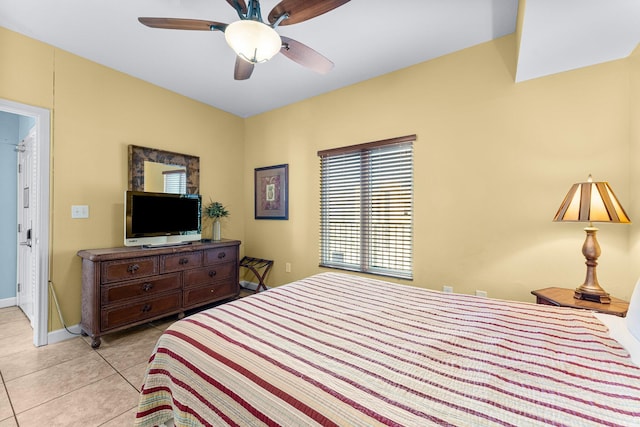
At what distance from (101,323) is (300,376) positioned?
2479mm

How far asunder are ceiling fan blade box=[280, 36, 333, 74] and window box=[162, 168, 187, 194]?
2207 mm

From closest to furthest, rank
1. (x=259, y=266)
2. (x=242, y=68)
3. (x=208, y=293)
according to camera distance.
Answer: (x=242, y=68) < (x=208, y=293) < (x=259, y=266)

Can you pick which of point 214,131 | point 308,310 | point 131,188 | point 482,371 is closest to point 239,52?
point 308,310

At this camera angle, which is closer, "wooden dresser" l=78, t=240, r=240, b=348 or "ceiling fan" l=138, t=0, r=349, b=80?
"ceiling fan" l=138, t=0, r=349, b=80

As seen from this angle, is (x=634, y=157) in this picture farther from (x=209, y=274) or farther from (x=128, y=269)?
(x=128, y=269)

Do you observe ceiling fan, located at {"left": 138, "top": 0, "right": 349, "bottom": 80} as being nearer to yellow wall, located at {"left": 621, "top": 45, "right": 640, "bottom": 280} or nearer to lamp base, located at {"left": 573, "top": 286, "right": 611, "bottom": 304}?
yellow wall, located at {"left": 621, "top": 45, "right": 640, "bottom": 280}

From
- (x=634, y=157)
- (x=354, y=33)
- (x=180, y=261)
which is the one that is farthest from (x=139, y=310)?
(x=634, y=157)

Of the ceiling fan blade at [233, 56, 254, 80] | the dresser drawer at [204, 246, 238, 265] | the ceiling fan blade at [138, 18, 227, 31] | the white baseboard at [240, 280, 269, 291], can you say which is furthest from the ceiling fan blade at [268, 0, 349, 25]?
the white baseboard at [240, 280, 269, 291]

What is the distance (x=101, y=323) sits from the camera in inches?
95.0

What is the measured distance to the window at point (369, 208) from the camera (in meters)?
2.84

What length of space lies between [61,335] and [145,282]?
2.82 feet

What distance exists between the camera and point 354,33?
90.0 inches

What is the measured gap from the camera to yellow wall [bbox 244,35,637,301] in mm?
1958

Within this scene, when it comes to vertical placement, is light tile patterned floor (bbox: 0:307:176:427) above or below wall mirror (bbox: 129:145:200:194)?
below
